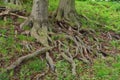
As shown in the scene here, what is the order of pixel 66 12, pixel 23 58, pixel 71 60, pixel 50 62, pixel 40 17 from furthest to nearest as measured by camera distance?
1. pixel 66 12
2. pixel 40 17
3. pixel 71 60
4. pixel 50 62
5. pixel 23 58

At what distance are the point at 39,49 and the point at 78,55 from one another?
1117 millimetres

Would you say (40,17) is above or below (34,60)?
above

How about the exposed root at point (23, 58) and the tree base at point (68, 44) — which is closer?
the exposed root at point (23, 58)

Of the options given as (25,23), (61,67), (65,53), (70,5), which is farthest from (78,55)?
(70,5)

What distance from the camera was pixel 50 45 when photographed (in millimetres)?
8594

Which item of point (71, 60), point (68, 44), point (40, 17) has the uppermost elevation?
point (40, 17)

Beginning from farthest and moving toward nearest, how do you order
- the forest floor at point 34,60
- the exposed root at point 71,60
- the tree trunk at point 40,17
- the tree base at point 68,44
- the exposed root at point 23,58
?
the tree trunk at point 40,17 < the tree base at point 68,44 < the exposed root at point 71,60 < the forest floor at point 34,60 < the exposed root at point 23,58

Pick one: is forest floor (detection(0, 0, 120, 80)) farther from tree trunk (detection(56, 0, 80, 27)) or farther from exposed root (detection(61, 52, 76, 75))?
tree trunk (detection(56, 0, 80, 27))

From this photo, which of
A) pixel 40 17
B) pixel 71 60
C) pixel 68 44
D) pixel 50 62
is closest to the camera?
pixel 50 62

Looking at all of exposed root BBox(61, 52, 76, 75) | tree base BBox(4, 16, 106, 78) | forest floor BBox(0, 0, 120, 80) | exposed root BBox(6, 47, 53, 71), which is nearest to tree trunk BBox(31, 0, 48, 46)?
tree base BBox(4, 16, 106, 78)

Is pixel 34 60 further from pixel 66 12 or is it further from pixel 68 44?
pixel 66 12

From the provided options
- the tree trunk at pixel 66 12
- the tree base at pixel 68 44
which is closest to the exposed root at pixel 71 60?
the tree base at pixel 68 44

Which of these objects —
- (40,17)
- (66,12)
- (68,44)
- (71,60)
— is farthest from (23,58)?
(66,12)

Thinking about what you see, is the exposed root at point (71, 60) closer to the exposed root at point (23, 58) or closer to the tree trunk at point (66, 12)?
the exposed root at point (23, 58)
